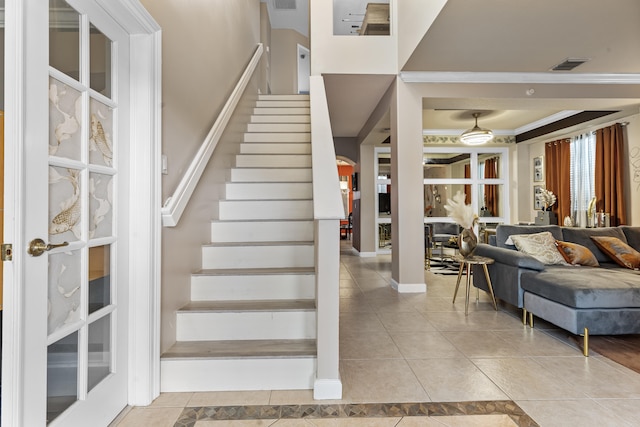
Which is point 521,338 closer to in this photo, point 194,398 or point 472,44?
point 194,398

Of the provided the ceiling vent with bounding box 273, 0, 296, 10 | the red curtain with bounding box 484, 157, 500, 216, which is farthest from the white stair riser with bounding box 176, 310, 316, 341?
the ceiling vent with bounding box 273, 0, 296, 10

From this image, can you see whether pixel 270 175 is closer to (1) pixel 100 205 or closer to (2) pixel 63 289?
(1) pixel 100 205

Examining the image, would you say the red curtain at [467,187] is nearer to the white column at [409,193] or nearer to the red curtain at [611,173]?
the red curtain at [611,173]

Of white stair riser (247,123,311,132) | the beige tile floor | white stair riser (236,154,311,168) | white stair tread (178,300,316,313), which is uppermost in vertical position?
white stair riser (247,123,311,132)

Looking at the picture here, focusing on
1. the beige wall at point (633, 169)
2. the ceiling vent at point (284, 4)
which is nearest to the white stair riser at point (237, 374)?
the beige wall at point (633, 169)

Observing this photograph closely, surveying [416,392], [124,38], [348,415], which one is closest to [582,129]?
[416,392]

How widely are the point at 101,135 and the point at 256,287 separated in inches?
51.2

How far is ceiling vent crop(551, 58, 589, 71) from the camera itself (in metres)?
3.61

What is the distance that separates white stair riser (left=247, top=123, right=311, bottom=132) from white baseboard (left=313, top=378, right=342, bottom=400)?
3179mm

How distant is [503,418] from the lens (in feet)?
5.32

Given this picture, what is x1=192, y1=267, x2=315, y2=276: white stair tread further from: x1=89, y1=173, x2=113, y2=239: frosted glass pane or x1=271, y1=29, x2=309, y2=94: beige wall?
x1=271, y1=29, x2=309, y2=94: beige wall

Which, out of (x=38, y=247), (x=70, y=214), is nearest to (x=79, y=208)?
(x=70, y=214)

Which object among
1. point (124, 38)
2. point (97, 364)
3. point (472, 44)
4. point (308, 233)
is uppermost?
point (472, 44)

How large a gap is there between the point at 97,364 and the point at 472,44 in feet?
12.6
